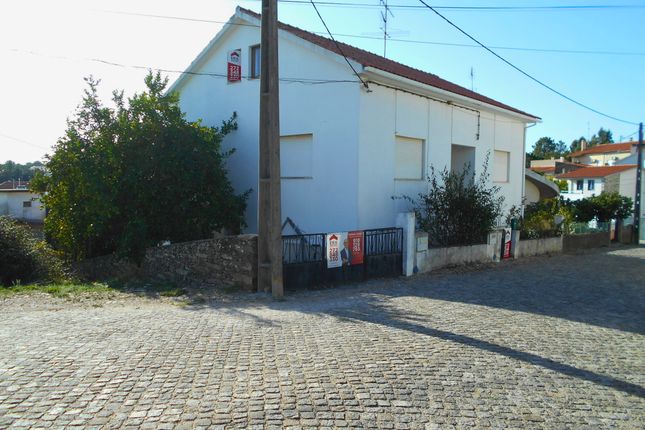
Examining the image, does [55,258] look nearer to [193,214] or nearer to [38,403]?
[193,214]

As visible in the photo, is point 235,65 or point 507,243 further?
point 235,65

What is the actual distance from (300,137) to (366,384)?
1037 cm

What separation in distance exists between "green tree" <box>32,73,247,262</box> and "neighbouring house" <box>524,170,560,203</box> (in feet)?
53.9

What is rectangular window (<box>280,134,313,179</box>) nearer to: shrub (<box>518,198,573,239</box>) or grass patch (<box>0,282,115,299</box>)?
grass patch (<box>0,282,115,299</box>)

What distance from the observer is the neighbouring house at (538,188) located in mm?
24609

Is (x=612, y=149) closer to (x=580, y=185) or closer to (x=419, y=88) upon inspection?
(x=580, y=185)

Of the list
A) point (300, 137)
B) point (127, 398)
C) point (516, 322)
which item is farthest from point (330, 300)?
point (300, 137)

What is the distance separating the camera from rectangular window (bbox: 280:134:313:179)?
14.1 metres

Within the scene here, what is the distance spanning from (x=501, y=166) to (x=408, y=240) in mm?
9606

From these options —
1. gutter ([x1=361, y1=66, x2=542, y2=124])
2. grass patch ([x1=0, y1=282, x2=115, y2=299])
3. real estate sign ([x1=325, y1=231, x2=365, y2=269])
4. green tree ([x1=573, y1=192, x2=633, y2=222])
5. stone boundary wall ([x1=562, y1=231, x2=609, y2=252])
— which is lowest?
grass patch ([x1=0, y1=282, x2=115, y2=299])

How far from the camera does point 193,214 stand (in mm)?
13859

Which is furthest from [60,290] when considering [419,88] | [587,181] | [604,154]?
[604,154]

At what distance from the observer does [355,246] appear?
11.3 metres

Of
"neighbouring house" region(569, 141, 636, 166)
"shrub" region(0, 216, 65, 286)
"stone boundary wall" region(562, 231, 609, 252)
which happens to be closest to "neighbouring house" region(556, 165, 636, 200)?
"stone boundary wall" region(562, 231, 609, 252)
